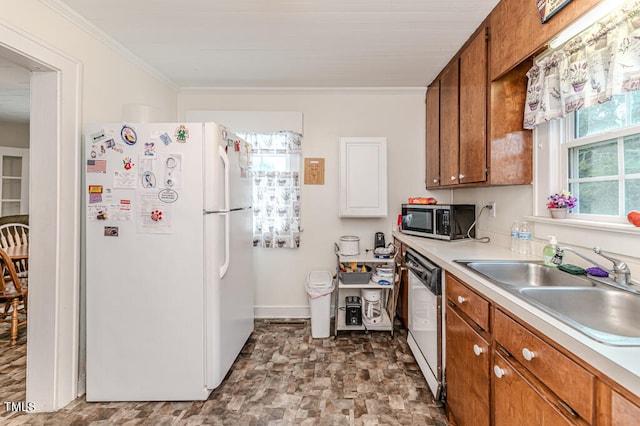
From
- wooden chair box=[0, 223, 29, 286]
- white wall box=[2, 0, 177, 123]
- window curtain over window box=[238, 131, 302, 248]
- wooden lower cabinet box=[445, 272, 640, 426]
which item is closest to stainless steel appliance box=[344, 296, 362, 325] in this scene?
window curtain over window box=[238, 131, 302, 248]

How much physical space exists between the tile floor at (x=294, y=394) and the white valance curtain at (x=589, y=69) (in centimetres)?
181

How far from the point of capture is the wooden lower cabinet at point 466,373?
1.32m

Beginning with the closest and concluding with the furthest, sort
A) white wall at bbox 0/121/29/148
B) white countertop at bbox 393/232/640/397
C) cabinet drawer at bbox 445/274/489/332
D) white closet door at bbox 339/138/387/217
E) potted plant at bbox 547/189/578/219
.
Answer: white countertop at bbox 393/232/640/397 < cabinet drawer at bbox 445/274/489/332 < potted plant at bbox 547/189/578/219 < white closet door at bbox 339/138/387/217 < white wall at bbox 0/121/29/148

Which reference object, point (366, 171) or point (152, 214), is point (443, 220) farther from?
point (152, 214)

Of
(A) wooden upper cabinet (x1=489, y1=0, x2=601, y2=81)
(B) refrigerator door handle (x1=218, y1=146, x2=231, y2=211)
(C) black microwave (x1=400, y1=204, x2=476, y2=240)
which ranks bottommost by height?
(C) black microwave (x1=400, y1=204, x2=476, y2=240)

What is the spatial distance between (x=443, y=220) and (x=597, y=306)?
52.0 inches

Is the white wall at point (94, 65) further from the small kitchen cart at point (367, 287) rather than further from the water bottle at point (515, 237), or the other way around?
the water bottle at point (515, 237)

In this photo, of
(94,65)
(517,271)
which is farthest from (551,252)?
(94,65)

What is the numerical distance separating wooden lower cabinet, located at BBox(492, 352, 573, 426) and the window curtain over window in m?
2.22

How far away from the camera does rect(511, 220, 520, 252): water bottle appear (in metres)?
1.95

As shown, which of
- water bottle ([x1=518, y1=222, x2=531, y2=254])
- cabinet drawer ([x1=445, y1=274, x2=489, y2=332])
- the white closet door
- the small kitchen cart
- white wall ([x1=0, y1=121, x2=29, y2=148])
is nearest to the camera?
cabinet drawer ([x1=445, y1=274, x2=489, y2=332])

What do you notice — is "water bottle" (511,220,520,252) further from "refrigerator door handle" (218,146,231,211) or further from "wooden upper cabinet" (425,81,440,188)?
"refrigerator door handle" (218,146,231,211)

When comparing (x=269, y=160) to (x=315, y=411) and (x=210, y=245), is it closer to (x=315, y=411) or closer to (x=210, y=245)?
(x=210, y=245)

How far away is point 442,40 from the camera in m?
2.22
